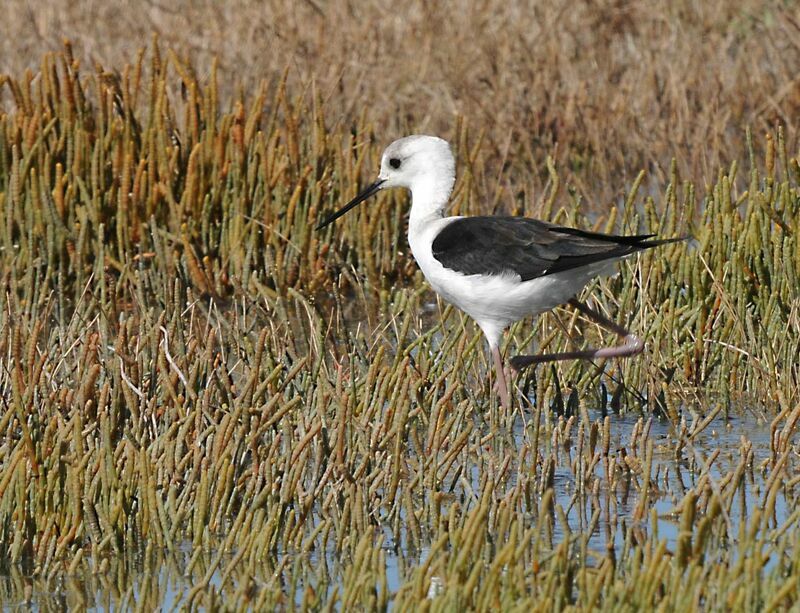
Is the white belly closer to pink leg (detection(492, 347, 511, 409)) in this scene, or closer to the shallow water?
pink leg (detection(492, 347, 511, 409))

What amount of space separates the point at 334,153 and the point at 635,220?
1.92 meters

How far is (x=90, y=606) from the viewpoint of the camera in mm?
3543

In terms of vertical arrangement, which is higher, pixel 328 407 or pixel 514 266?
pixel 514 266

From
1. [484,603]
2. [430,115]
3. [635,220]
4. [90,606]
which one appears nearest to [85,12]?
[430,115]

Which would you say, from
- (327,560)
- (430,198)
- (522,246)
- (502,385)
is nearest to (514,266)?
(522,246)

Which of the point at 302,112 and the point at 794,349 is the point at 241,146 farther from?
the point at 794,349

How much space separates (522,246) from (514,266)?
2.7 inches

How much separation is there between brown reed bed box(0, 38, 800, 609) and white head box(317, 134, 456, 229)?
394 mm

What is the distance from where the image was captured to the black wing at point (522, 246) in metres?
4.70

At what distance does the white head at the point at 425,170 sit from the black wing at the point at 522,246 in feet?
1.08

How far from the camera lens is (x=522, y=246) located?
4875 millimetres

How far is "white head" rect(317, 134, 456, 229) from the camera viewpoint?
5461 millimetres

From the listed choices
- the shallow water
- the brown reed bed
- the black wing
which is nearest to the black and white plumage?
the black wing

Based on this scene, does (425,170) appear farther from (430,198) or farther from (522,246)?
(522,246)
